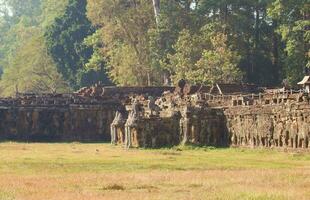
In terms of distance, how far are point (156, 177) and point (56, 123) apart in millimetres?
49974

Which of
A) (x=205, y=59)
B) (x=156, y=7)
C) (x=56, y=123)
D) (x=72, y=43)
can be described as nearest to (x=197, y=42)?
(x=205, y=59)

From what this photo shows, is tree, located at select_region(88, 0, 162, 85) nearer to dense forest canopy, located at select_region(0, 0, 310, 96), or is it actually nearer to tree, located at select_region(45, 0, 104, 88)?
dense forest canopy, located at select_region(0, 0, 310, 96)

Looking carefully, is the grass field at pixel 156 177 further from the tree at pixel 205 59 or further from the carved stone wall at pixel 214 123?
the tree at pixel 205 59

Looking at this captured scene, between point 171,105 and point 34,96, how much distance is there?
75.5 feet

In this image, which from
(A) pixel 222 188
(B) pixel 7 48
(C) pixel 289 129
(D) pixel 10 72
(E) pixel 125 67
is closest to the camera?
(A) pixel 222 188

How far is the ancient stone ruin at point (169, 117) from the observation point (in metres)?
48.9

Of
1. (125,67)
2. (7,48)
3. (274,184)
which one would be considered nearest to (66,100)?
(125,67)

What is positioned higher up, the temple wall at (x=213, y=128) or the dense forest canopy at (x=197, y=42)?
the dense forest canopy at (x=197, y=42)

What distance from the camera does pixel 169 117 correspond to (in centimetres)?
5625

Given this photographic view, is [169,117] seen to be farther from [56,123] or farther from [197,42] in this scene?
[197,42]

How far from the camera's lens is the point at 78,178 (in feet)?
94.8

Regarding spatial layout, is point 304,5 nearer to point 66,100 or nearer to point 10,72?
point 66,100

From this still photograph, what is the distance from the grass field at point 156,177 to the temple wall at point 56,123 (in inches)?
1334

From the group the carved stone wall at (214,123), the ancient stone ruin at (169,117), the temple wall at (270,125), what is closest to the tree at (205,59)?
the ancient stone ruin at (169,117)
